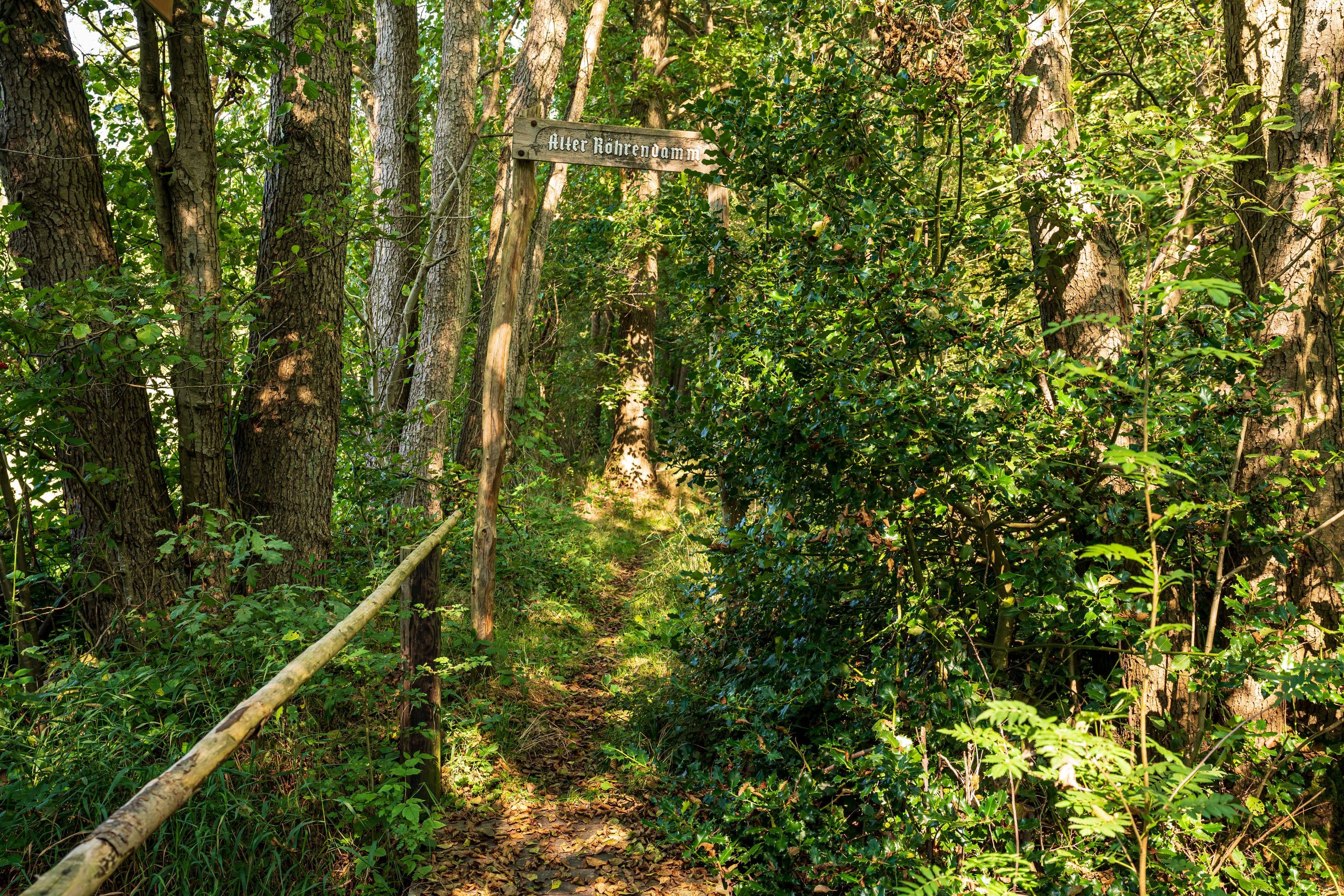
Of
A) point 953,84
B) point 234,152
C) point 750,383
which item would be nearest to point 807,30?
point 953,84

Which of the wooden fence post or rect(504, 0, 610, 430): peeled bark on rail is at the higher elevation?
rect(504, 0, 610, 430): peeled bark on rail

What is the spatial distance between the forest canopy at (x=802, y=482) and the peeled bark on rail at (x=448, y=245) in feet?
7.11

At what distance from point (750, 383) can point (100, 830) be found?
128 inches

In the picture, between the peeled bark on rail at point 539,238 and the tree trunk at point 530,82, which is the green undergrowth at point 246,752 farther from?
the peeled bark on rail at point 539,238

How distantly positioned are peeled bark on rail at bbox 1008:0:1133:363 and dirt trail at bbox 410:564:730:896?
3367 mm

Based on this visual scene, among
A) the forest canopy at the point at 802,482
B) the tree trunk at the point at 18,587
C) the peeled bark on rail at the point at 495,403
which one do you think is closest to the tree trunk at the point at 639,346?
the peeled bark on rail at the point at 495,403

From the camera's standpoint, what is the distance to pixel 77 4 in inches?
175

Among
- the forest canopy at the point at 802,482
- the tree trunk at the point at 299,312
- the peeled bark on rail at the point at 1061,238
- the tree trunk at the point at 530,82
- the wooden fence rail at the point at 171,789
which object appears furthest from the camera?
the tree trunk at the point at 530,82

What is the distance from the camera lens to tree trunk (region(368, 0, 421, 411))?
27.6 feet

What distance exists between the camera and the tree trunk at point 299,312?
527 centimetres

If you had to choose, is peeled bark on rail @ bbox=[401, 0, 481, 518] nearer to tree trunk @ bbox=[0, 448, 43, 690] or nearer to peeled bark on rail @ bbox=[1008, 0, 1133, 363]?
tree trunk @ bbox=[0, 448, 43, 690]

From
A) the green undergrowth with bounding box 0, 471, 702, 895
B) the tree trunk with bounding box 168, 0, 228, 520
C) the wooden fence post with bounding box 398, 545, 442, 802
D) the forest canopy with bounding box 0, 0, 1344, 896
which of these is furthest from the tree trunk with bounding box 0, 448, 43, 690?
the wooden fence post with bounding box 398, 545, 442, 802

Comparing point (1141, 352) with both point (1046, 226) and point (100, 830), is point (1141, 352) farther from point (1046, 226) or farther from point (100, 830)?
point (100, 830)


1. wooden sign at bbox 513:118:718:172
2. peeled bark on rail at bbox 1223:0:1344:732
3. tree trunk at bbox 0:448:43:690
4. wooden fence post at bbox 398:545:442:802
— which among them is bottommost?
wooden fence post at bbox 398:545:442:802
